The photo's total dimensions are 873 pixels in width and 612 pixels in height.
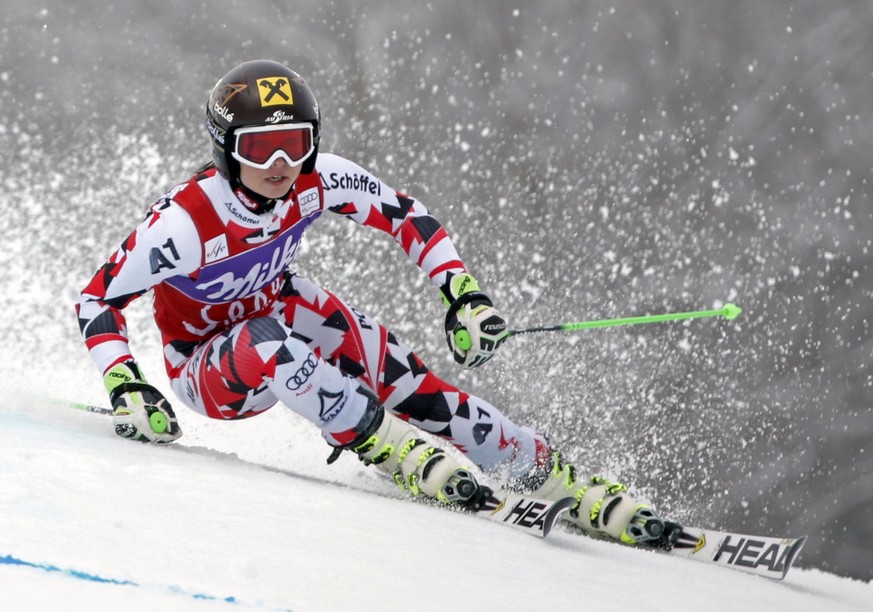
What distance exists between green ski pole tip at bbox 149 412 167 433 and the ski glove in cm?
87

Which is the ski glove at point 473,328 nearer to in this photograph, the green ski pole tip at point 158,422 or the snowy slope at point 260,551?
the snowy slope at point 260,551

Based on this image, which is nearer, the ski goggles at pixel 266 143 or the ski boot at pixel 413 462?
the ski goggles at pixel 266 143

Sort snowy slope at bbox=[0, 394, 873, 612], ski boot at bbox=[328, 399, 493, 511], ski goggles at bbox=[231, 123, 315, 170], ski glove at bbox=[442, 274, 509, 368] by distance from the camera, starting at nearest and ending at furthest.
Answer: snowy slope at bbox=[0, 394, 873, 612] < ski goggles at bbox=[231, 123, 315, 170] < ski boot at bbox=[328, 399, 493, 511] < ski glove at bbox=[442, 274, 509, 368]

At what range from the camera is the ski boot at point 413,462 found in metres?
2.93

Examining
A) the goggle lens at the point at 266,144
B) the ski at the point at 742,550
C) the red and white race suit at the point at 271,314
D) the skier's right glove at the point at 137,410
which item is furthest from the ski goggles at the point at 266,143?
the ski at the point at 742,550

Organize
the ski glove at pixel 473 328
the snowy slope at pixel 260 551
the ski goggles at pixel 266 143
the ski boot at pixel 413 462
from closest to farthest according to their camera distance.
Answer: the snowy slope at pixel 260 551 → the ski goggles at pixel 266 143 → the ski boot at pixel 413 462 → the ski glove at pixel 473 328

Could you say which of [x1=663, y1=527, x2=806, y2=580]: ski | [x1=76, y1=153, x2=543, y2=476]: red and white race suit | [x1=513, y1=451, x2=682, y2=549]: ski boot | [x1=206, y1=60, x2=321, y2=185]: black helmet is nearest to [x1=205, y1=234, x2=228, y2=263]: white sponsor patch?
[x1=76, y1=153, x2=543, y2=476]: red and white race suit

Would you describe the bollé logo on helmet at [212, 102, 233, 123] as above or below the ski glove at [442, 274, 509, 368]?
above

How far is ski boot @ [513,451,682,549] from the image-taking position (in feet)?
10.4

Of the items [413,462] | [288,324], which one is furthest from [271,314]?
[413,462]

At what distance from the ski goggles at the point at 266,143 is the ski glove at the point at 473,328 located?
0.73 meters

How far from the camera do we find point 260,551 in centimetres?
183

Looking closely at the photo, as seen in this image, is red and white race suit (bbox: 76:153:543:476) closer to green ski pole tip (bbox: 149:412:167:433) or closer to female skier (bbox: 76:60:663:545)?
female skier (bbox: 76:60:663:545)

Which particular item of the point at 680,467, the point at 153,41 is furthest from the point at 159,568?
the point at 153,41
